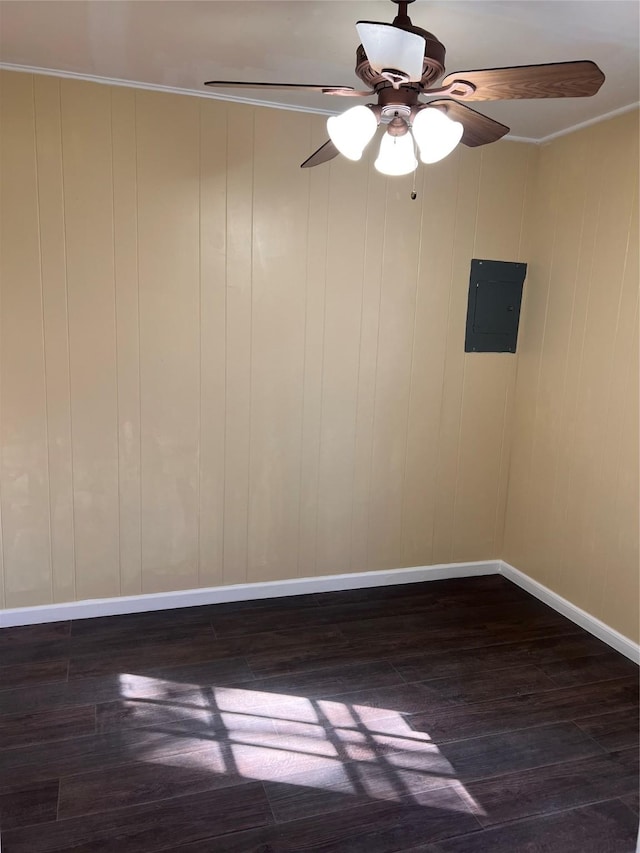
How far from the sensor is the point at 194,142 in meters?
3.00

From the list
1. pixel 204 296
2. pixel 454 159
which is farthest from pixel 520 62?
pixel 204 296

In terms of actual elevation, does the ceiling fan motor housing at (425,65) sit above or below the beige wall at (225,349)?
above

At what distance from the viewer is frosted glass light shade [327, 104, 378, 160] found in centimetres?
180

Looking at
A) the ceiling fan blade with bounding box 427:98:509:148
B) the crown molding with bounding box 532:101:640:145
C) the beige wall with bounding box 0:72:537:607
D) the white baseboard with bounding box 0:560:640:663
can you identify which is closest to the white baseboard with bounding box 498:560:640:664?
the white baseboard with bounding box 0:560:640:663

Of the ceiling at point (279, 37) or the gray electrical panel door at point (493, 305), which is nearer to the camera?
the ceiling at point (279, 37)

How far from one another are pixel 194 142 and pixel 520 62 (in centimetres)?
146

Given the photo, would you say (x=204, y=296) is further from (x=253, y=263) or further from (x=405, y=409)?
(x=405, y=409)

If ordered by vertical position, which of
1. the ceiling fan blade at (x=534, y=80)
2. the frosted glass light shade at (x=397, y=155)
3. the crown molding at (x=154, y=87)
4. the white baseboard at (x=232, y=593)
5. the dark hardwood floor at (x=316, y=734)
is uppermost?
the crown molding at (x=154, y=87)

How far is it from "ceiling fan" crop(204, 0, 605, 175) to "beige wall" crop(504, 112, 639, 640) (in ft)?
4.28

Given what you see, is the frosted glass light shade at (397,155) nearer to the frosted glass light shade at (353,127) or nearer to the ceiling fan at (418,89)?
the ceiling fan at (418,89)

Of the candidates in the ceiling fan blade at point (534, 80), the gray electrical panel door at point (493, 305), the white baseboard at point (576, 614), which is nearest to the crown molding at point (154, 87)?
the gray electrical panel door at point (493, 305)

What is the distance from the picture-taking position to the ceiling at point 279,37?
Answer: 210 cm

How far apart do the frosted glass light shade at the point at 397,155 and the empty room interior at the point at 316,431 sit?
0.5 inches

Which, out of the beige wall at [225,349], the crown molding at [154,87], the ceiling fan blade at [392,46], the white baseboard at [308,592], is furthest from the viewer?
the white baseboard at [308,592]
